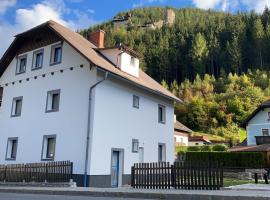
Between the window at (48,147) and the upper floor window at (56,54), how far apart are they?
4.74 metres

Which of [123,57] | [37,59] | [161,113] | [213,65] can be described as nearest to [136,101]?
[123,57]

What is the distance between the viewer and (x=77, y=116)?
19.9 m

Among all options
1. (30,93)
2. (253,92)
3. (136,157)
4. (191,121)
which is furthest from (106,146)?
(253,92)

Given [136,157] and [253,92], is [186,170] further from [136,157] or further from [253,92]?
[253,92]

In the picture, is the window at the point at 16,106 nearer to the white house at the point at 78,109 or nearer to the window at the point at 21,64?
the white house at the point at 78,109

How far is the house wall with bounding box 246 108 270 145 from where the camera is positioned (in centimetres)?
4216

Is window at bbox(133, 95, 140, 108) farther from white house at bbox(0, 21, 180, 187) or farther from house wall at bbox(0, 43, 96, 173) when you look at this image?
house wall at bbox(0, 43, 96, 173)

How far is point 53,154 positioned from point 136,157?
5268 mm

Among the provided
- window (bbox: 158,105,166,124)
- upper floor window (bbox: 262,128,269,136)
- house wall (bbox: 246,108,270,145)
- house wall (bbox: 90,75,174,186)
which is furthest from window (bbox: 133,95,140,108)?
upper floor window (bbox: 262,128,269,136)

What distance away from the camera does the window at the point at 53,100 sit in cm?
2138

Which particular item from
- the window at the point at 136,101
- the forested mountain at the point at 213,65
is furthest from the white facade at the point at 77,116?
→ the forested mountain at the point at 213,65

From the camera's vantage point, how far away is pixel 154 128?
24.5 metres

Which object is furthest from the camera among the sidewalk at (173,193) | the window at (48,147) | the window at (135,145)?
the window at (135,145)

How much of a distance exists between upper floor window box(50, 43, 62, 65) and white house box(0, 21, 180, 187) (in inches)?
2.5
